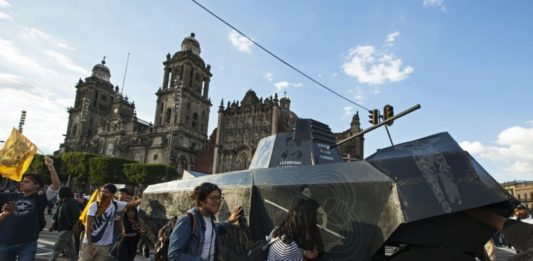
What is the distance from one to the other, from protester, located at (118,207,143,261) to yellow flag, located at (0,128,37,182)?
198 centimetres

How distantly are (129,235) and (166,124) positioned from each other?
56309mm

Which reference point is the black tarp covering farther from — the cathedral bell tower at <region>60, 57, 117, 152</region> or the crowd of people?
the cathedral bell tower at <region>60, 57, 117, 152</region>

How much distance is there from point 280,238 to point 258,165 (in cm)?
362

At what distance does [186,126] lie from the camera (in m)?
59.5

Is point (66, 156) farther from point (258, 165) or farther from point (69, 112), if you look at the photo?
point (258, 165)

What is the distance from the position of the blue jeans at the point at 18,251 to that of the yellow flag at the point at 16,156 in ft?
3.79

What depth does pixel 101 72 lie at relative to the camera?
266ft

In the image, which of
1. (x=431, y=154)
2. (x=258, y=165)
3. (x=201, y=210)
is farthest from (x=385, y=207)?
(x=258, y=165)

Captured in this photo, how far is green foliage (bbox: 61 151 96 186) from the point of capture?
53203 mm

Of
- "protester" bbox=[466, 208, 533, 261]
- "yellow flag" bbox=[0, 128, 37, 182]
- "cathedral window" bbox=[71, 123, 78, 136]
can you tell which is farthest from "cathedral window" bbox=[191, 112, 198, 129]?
"protester" bbox=[466, 208, 533, 261]

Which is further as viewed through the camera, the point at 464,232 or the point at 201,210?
the point at 464,232

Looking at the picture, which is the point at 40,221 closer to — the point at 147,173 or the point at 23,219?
the point at 23,219

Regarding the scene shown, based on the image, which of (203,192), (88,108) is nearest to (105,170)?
(88,108)

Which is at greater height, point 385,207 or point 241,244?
point 385,207
